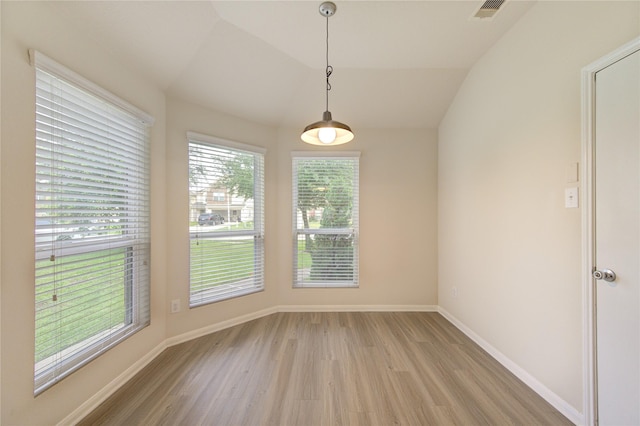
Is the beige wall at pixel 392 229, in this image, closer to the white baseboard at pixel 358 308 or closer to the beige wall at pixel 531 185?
the white baseboard at pixel 358 308

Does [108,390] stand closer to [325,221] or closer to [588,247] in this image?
[325,221]

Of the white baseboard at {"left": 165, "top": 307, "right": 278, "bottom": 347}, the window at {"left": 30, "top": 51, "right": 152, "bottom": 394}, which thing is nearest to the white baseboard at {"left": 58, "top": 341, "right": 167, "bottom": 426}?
the white baseboard at {"left": 165, "top": 307, "right": 278, "bottom": 347}

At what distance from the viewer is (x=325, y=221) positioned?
3.28 meters

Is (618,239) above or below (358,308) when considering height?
above

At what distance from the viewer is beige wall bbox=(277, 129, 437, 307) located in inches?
128

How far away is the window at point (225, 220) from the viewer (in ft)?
8.54

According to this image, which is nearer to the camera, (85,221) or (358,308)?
(85,221)

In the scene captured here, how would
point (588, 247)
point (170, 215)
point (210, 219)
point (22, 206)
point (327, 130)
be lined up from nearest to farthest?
point (22, 206) < point (588, 247) < point (327, 130) < point (170, 215) < point (210, 219)

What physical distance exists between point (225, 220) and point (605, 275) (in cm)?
309

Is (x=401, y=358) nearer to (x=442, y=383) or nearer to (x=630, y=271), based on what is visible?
(x=442, y=383)

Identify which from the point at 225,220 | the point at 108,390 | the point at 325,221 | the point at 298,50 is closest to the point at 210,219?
the point at 225,220

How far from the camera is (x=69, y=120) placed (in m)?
1.54

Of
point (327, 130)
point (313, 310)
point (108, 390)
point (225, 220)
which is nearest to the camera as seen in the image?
point (327, 130)

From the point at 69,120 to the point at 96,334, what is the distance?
58.7 inches
